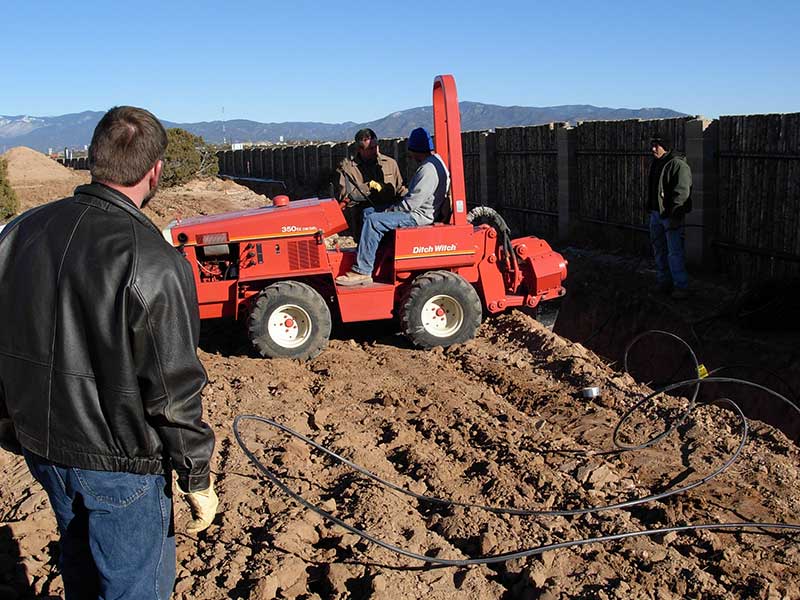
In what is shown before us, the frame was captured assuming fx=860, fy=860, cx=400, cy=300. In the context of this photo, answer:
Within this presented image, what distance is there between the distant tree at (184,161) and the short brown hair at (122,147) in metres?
28.3

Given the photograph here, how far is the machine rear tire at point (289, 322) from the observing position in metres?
8.59

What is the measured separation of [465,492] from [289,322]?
12.4 ft

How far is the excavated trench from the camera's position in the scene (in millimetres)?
8789

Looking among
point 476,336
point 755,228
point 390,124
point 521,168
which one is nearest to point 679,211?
point 755,228

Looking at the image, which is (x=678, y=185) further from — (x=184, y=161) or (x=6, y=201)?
(x=184, y=161)

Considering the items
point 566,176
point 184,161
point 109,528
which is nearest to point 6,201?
point 184,161

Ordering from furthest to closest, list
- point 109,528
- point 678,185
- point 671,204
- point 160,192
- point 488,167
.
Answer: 1. point 160,192
2. point 488,167
3. point 671,204
4. point 678,185
5. point 109,528

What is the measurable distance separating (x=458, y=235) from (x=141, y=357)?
6.45 metres

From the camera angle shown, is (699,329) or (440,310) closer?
(440,310)

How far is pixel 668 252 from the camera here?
1109 cm

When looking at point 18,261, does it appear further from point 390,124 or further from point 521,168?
point 390,124

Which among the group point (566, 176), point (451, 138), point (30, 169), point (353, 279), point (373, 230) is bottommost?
point (353, 279)

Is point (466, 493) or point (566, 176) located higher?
point (566, 176)

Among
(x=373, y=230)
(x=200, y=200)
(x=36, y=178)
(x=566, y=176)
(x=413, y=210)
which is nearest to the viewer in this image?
(x=373, y=230)
